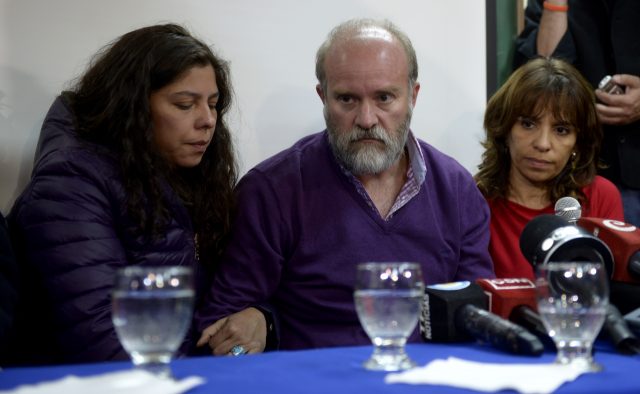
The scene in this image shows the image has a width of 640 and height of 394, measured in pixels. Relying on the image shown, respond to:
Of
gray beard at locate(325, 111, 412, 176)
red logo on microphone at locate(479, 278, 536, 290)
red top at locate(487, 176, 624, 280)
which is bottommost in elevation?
red top at locate(487, 176, 624, 280)

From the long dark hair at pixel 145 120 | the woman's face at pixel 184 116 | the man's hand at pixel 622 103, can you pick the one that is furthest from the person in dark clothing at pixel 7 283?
the man's hand at pixel 622 103

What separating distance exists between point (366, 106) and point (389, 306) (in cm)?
121

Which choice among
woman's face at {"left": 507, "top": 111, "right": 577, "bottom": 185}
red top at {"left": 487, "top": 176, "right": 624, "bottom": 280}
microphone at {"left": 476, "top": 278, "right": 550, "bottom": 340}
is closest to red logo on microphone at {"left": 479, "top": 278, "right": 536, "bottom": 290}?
microphone at {"left": 476, "top": 278, "right": 550, "bottom": 340}

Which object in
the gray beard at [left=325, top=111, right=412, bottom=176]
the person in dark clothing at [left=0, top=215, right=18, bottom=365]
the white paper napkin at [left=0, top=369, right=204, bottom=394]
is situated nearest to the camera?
the white paper napkin at [left=0, top=369, right=204, bottom=394]

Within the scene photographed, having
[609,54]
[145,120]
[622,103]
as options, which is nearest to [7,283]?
[145,120]

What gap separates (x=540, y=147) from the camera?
2812 millimetres

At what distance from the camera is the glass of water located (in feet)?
3.81

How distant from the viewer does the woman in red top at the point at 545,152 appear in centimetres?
283

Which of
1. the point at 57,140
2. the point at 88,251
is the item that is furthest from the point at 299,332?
the point at 57,140

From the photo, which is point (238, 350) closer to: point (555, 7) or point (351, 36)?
point (351, 36)

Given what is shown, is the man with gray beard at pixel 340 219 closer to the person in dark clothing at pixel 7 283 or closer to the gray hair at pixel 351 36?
the gray hair at pixel 351 36

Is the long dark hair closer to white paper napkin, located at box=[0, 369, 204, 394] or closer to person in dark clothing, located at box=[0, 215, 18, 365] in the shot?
person in dark clothing, located at box=[0, 215, 18, 365]

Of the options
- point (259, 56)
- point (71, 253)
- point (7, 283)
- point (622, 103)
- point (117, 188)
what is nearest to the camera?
point (7, 283)

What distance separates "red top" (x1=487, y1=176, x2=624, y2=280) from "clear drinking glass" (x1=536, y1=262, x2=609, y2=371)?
141 cm
